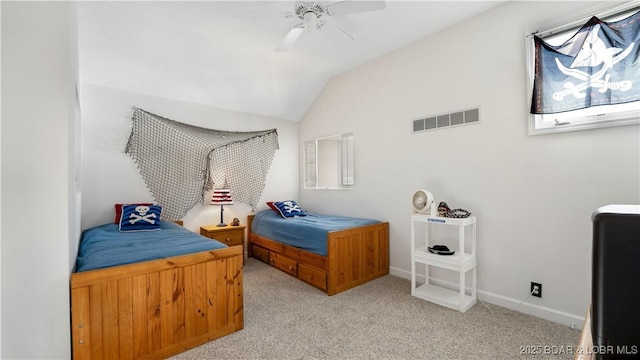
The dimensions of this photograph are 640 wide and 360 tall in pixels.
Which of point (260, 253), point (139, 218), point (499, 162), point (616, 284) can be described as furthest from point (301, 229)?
point (616, 284)

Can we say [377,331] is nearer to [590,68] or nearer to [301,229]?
[301,229]

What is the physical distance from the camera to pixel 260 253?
392 centimetres

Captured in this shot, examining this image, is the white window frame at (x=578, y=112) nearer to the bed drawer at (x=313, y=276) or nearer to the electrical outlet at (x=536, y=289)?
the electrical outlet at (x=536, y=289)

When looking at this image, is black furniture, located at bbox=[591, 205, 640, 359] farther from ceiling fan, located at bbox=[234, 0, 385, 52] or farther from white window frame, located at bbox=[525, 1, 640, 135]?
white window frame, located at bbox=[525, 1, 640, 135]

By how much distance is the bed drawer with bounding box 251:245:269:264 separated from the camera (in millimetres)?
3768

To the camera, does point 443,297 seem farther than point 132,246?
Yes

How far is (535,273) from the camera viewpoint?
228cm

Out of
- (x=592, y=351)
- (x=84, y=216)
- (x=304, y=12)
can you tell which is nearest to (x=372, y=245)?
(x=304, y=12)

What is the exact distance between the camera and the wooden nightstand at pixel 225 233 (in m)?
3.54

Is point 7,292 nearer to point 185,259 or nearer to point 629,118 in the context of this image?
point 185,259

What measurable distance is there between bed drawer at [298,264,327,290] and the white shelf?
2.92 feet

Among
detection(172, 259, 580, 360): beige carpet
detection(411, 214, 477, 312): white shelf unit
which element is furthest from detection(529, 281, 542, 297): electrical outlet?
detection(411, 214, 477, 312): white shelf unit

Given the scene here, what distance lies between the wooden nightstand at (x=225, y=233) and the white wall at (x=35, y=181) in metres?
2.09

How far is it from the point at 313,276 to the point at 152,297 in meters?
1.56
